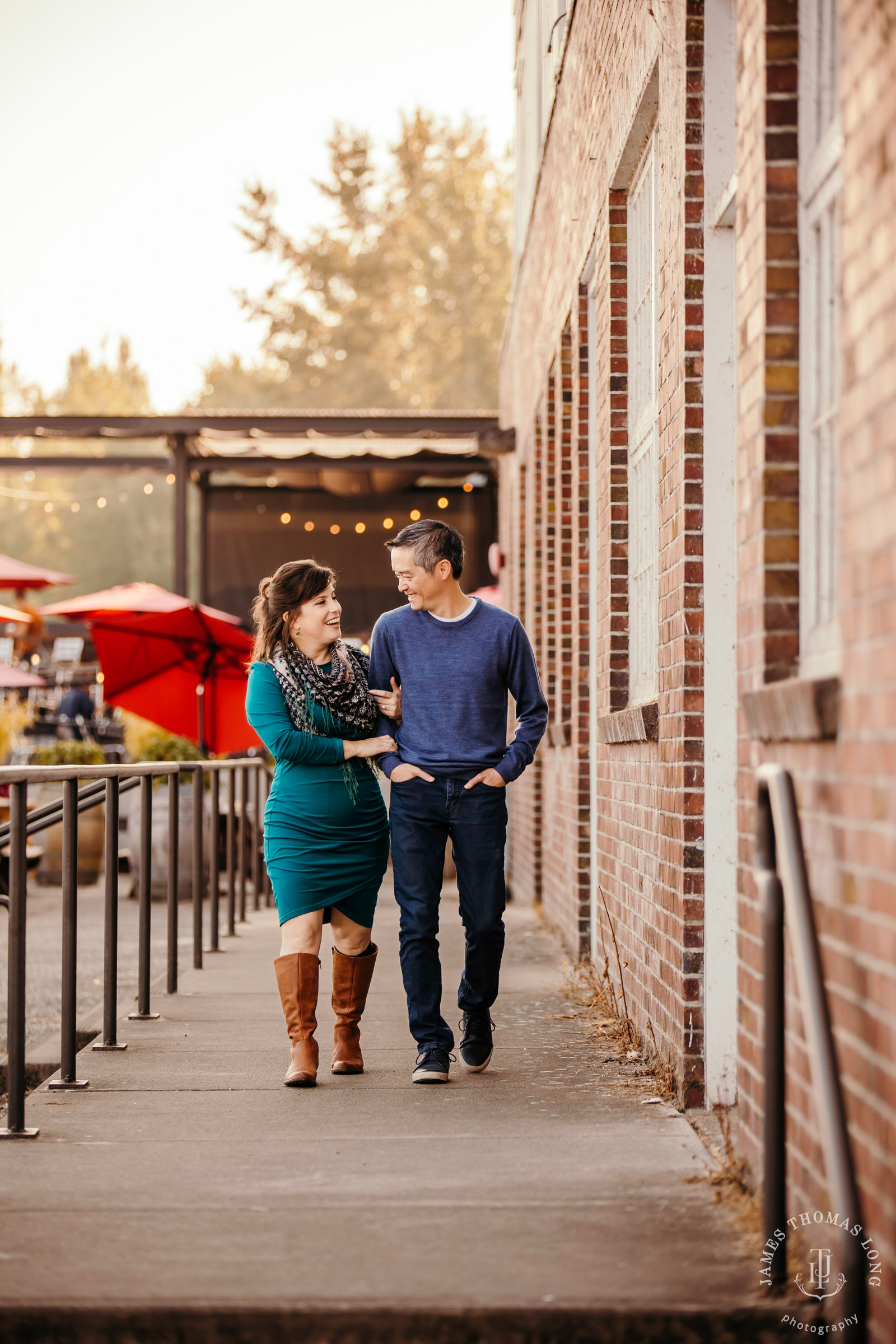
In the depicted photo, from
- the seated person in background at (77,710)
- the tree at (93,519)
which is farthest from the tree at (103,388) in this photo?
the seated person in background at (77,710)

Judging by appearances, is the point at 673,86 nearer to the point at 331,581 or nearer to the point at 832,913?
the point at 331,581

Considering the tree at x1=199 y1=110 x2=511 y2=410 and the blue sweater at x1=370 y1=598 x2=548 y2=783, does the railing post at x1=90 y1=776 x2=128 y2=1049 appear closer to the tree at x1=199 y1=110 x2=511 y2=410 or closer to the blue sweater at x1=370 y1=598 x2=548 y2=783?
the blue sweater at x1=370 y1=598 x2=548 y2=783

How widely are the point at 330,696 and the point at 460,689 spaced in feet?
1.43

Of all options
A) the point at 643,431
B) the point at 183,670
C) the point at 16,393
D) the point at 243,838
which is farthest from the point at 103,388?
the point at 643,431

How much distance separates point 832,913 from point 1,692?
1914cm

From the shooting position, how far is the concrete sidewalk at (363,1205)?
2.88 meters

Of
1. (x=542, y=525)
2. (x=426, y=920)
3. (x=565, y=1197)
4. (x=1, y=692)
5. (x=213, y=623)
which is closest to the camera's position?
(x=565, y=1197)

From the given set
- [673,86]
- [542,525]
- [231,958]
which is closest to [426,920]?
[673,86]

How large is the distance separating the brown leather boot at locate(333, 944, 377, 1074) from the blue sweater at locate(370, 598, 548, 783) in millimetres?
721

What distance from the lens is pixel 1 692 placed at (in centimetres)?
2081

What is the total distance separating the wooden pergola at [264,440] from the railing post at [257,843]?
5.17 meters

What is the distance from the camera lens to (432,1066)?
5004mm

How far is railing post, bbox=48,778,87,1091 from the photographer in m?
4.84

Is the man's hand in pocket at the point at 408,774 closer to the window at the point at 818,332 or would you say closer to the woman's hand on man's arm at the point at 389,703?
the woman's hand on man's arm at the point at 389,703
